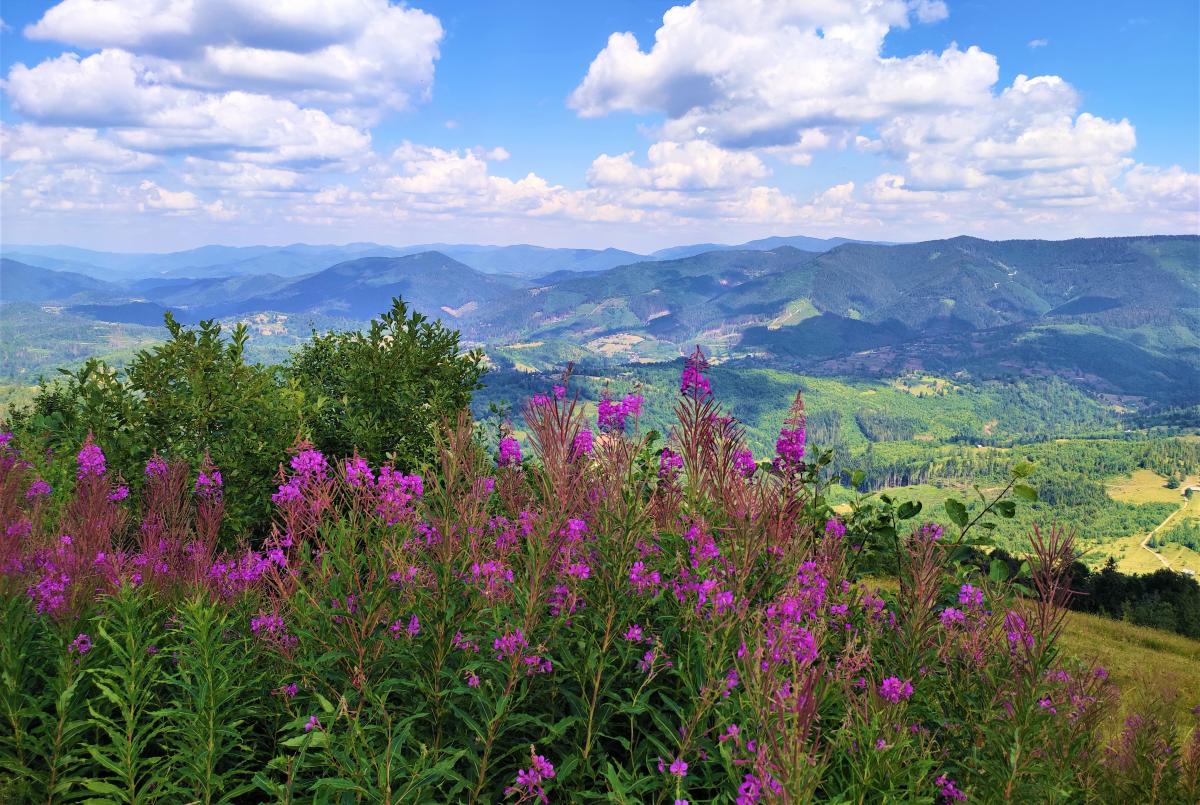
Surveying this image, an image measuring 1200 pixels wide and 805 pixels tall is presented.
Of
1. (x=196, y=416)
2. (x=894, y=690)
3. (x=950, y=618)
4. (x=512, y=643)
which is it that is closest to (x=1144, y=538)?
(x=950, y=618)

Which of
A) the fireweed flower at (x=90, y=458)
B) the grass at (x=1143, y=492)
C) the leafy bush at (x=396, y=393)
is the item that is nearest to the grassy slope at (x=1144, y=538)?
the grass at (x=1143, y=492)

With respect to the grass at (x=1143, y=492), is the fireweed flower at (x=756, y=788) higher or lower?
higher

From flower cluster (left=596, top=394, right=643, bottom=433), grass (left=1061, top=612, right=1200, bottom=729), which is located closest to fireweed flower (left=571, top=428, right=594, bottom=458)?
flower cluster (left=596, top=394, right=643, bottom=433)

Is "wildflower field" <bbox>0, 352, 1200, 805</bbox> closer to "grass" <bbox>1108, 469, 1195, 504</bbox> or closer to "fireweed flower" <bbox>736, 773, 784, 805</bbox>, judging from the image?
"fireweed flower" <bbox>736, 773, 784, 805</bbox>

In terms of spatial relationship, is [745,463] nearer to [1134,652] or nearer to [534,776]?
[534,776]

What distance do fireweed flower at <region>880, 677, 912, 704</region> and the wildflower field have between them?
0.05 feet

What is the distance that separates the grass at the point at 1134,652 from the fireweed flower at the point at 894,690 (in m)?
7.29

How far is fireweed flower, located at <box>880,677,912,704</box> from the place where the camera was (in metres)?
3.14

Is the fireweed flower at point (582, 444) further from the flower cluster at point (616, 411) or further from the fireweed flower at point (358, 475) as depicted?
the fireweed flower at point (358, 475)

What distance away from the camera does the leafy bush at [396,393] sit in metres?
9.73

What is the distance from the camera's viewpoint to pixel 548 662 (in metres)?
3.14

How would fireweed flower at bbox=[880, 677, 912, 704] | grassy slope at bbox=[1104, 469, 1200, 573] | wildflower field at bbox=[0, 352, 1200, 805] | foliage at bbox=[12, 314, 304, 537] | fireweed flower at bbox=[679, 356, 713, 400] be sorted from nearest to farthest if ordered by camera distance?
wildflower field at bbox=[0, 352, 1200, 805], fireweed flower at bbox=[880, 677, 912, 704], fireweed flower at bbox=[679, 356, 713, 400], foliage at bbox=[12, 314, 304, 537], grassy slope at bbox=[1104, 469, 1200, 573]

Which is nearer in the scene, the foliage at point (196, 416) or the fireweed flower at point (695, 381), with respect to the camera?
the fireweed flower at point (695, 381)

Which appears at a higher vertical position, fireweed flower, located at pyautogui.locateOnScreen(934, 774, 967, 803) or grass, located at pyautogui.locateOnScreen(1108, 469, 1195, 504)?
fireweed flower, located at pyautogui.locateOnScreen(934, 774, 967, 803)
